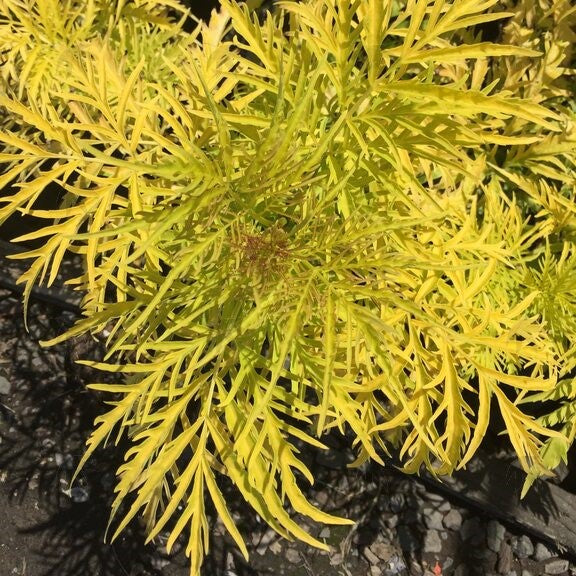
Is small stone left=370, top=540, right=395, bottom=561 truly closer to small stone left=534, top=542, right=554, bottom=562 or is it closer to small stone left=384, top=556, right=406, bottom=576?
small stone left=384, top=556, right=406, bottom=576

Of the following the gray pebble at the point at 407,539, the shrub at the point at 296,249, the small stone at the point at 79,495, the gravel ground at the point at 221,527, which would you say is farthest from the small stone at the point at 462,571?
the small stone at the point at 79,495

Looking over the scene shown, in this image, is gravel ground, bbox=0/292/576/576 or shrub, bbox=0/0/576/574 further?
gravel ground, bbox=0/292/576/576

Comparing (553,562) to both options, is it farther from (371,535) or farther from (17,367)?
(17,367)

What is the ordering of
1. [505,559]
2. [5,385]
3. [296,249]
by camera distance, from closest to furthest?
[296,249] < [505,559] < [5,385]

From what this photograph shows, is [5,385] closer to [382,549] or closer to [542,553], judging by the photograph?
[382,549]

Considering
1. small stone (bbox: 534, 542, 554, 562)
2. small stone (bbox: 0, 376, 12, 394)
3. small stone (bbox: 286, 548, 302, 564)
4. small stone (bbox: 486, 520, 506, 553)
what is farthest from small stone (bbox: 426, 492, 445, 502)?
small stone (bbox: 0, 376, 12, 394)

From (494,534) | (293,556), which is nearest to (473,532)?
(494,534)
